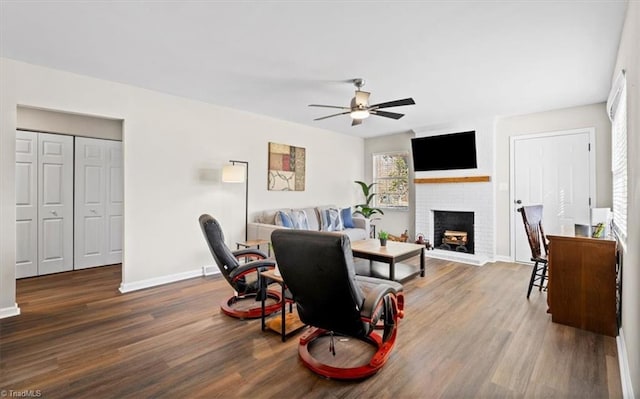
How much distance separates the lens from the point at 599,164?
171 inches

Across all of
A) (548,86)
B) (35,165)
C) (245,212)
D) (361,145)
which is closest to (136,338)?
(245,212)

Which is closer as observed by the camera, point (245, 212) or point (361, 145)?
point (245, 212)

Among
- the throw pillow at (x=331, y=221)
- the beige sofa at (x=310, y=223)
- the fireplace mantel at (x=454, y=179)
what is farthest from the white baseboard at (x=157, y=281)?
the fireplace mantel at (x=454, y=179)

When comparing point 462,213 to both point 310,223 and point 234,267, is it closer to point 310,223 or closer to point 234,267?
point 310,223

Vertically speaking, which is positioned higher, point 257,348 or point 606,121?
point 606,121

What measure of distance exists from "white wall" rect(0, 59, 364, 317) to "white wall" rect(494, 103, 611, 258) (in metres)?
3.92

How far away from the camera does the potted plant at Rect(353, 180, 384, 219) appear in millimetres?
6590

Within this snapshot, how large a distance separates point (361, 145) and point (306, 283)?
19.2 ft

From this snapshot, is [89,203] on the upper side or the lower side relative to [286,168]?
lower

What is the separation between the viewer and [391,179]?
6.95 meters

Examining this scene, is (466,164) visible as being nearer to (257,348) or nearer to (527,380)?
(527,380)

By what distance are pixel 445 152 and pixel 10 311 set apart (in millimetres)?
6481

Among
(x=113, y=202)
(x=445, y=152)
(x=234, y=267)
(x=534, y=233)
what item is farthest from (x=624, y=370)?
(x=113, y=202)

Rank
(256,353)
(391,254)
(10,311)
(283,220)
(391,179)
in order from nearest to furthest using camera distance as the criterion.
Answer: (256,353), (10,311), (391,254), (283,220), (391,179)
